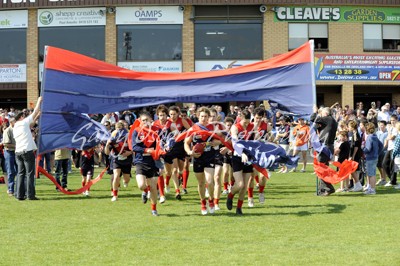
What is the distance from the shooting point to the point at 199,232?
10531 millimetres

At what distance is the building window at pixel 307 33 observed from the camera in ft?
111

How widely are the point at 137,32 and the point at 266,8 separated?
660 centimetres

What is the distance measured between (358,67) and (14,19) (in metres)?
17.7

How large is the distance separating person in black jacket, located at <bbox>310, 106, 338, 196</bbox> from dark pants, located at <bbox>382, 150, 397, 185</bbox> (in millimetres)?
2607

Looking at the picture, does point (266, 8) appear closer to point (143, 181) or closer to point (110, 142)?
point (110, 142)

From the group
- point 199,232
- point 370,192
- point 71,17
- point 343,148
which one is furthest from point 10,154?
point 71,17

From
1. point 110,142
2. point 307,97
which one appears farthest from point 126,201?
point 307,97

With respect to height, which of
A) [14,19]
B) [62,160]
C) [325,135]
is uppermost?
[14,19]

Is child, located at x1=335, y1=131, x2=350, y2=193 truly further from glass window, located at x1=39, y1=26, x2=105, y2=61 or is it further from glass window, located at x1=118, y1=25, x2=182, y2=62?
glass window, located at x1=39, y1=26, x2=105, y2=61

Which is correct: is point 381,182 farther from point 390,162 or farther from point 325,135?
point 325,135

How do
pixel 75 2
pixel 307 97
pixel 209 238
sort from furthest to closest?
1. pixel 75 2
2. pixel 307 97
3. pixel 209 238

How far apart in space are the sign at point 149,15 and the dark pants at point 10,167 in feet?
59.1

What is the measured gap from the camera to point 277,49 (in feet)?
111

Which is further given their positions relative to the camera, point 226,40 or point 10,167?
point 226,40
